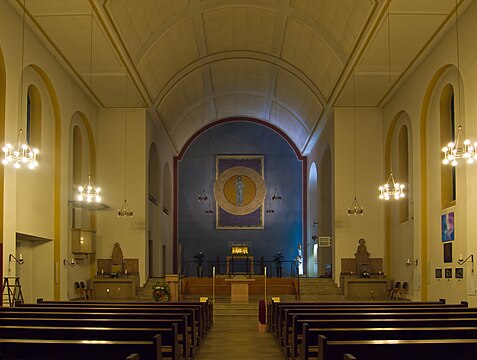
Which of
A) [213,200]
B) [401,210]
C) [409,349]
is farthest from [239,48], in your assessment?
[409,349]

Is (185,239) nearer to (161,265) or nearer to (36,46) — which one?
(161,265)

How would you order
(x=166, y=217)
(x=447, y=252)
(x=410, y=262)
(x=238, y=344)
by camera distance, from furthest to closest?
(x=166, y=217), (x=410, y=262), (x=447, y=252), (x=238, y=344)

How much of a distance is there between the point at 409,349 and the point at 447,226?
10.2m

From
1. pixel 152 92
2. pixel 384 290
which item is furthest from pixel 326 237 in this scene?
pixel 152 92

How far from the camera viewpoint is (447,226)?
15.1 metres

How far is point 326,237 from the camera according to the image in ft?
76.3

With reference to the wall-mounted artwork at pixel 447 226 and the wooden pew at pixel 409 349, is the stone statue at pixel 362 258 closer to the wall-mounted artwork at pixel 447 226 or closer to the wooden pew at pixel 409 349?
the wall-mounted artwork at pixel 447 226

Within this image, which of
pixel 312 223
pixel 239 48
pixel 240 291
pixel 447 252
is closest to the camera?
pixel 447 252

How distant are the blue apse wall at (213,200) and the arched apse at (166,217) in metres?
3.02

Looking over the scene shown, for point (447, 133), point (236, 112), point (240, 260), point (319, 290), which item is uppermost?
point (236, 112)

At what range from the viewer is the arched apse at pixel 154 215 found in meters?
24.9

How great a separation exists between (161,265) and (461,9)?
1606 centimetres

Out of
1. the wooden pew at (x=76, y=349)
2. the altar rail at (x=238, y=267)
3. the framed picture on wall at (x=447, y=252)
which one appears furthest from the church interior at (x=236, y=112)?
the wooden pew at (x=76, y=349)

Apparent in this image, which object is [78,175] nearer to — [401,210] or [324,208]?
[401,210]
